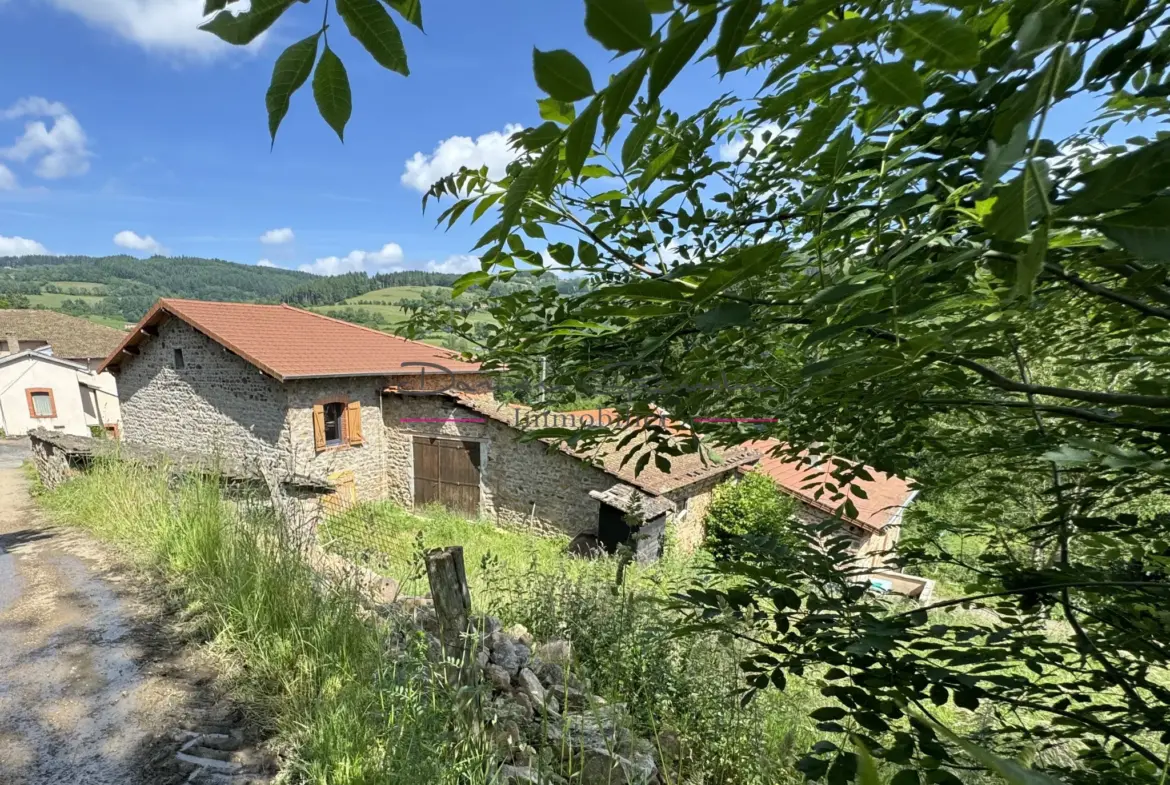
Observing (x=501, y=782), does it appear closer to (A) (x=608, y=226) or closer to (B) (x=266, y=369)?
(A) (x=608, y=226)

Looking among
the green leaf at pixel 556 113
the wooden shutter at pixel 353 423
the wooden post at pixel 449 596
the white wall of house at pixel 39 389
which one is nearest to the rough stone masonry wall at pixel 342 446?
the wooden shutter at pixel 353 423

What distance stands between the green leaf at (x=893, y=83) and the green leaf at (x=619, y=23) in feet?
0.74

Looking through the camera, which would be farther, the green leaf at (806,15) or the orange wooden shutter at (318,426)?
the orange wooden shutter at (318,426)

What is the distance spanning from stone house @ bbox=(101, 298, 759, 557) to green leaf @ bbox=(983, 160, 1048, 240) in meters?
9.77

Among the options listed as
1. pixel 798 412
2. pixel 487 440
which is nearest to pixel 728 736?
pixel 798 412

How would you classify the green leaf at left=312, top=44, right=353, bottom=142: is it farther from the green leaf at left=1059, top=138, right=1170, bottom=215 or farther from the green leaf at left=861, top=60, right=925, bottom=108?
the green leaf at left=1059, top=138, right=1170, bottom=215

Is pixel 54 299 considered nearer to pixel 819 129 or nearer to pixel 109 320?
pixel 109 320

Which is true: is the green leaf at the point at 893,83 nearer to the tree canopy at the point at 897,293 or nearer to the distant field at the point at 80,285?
the tree canopy at the point at 897,293

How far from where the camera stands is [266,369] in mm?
11383

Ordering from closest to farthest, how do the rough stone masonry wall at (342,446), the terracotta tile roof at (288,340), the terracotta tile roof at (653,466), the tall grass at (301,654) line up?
the tall grass at (301,654) < the terracotta tile roof at (653,466) < the rough stone masonry wall at (342,446) < the terracotta tile roof at (288,340)

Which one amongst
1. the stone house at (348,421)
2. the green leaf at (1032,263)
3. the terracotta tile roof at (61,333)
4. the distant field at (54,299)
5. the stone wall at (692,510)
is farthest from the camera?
the distant field at (54,299)

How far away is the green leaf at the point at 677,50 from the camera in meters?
0.39

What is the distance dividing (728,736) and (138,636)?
12.3ft

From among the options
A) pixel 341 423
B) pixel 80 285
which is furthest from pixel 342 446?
pixel 80 285
